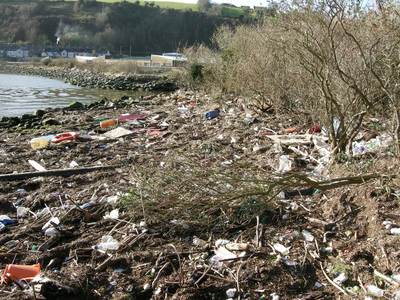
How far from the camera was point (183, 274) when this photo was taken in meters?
3.94

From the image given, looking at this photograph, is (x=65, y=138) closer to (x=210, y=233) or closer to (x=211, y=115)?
(x=211, y=115)

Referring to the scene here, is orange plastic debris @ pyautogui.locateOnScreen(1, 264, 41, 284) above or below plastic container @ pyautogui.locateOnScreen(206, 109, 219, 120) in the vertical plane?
above

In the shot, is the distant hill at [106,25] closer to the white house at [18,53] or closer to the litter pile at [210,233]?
the white house at [18,53]

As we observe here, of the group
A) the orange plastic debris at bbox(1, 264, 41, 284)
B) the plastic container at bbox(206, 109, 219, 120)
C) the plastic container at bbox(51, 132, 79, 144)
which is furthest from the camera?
the plastic container at bbox(206, 109, 219, 120)

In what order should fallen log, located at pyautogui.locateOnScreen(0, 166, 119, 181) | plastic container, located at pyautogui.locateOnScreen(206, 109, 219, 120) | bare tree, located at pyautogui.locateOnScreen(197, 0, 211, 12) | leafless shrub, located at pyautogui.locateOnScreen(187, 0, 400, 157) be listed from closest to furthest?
leafless shrub, located at pyautogui.locateOnScreen(187, 0, 400, 157), fallen log, located at pyautogui.locateOnScreen(0, 166, 119, 181), plastic container, located at pyautogui.locateOnScreen(206, 109, 219, 120), bare tree, located at pyautogui.locateOnScreen(197, 0, 211, 12)

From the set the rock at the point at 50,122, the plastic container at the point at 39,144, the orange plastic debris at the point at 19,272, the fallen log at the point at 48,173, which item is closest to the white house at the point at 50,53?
the rock at the point at 50,122

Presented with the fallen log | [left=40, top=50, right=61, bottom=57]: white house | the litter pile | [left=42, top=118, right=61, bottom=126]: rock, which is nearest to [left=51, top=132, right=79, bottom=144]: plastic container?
the fallen log

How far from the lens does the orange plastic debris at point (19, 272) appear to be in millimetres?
3988

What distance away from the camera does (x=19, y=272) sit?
4094 millimetres

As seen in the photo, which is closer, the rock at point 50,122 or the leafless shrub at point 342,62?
the leafless shrub at point 342,62

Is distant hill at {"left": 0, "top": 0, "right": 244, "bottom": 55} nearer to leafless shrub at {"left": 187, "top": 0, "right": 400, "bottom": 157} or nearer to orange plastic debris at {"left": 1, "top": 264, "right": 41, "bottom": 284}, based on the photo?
leafless shrub at {"left": 187, "top": 0, "right": 400, "bottom": 157}

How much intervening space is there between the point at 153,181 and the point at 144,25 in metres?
96.1

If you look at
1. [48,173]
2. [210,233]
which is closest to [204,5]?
[48,173]

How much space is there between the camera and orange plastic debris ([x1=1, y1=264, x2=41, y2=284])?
3.99 m
